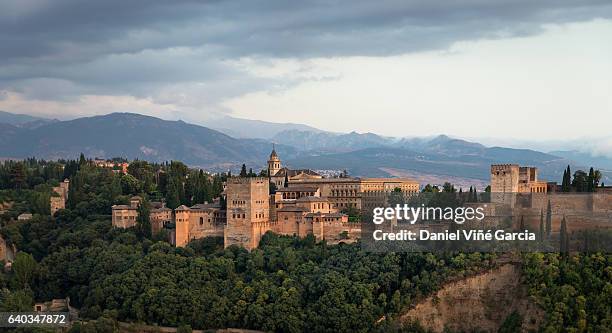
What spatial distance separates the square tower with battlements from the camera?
48344 mm

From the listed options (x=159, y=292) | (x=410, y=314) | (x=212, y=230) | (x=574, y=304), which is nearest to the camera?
(x=574, y=304)

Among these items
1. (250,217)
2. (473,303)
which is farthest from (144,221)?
(473,303)

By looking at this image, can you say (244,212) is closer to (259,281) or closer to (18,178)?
(259,281)

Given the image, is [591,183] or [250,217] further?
[250,217]

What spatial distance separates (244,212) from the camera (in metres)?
48.3

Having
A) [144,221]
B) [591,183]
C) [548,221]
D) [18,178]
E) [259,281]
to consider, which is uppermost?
[591,183]

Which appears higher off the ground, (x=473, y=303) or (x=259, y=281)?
(x=259, y=281)

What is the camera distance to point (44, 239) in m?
54.8

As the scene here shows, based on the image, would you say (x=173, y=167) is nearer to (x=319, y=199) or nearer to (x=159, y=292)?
(x=319, y=199)

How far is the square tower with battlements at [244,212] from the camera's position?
4834 cm

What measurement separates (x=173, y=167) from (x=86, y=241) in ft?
47.7

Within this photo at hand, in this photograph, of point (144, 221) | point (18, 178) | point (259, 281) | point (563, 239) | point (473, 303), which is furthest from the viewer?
point (18, 178)

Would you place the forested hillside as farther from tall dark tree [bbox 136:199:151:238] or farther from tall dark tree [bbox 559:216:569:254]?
tall dark tree [bbox 559:216:569:254]

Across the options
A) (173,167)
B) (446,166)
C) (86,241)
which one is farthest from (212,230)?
(446,166)
